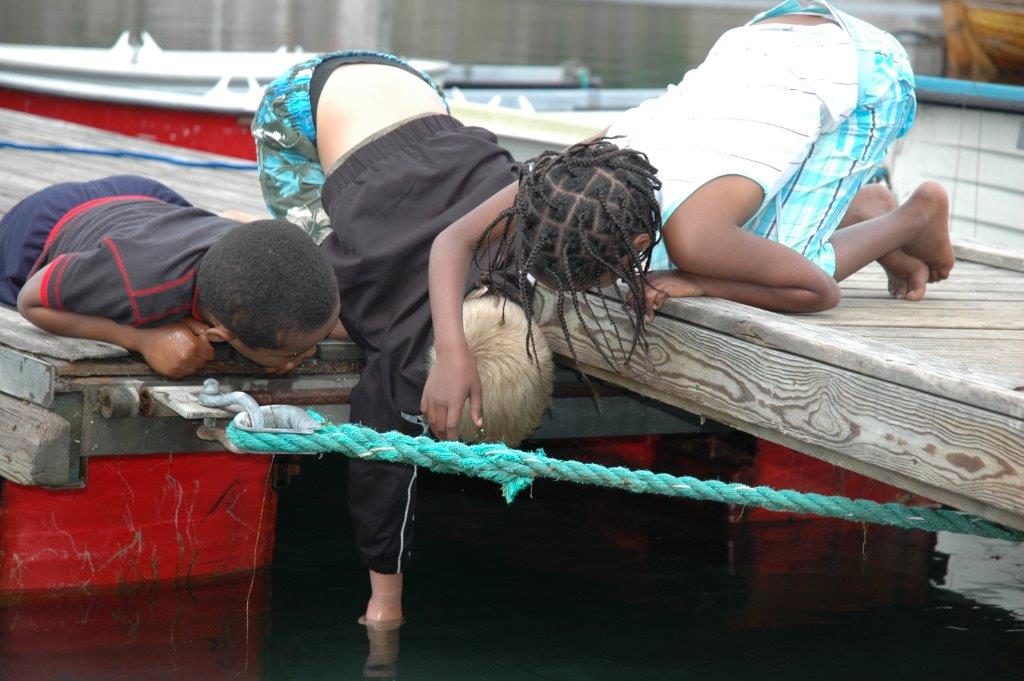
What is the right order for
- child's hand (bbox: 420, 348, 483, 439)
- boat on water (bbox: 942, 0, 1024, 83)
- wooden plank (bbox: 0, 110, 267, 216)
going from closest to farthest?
1. child's hand (bbox: 420, 348, 483, 439)
2. wooden plank (bbox: 0, 110, 267, 216)
3. boat on water (bbox: 942, 0, 1024, 83)

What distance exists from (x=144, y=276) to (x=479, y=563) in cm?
160

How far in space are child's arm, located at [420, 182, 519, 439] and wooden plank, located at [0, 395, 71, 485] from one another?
0.92 meters

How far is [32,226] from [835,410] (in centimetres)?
230

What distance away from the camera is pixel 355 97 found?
385cm

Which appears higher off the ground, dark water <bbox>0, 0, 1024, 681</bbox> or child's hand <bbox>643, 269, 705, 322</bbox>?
child's hand <bbox>643, 269, 705, 322</bbox>

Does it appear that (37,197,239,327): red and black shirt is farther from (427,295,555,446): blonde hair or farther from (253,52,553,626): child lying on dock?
(427,295,555,446): blonde hair

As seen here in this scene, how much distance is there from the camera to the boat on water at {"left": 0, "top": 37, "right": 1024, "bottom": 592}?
3.55 m

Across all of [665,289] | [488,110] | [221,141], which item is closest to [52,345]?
[665,289]

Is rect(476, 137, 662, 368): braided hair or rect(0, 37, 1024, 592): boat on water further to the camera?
rect(0, 37, 1024, 592): boat on water

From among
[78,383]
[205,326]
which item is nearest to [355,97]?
[205,326]

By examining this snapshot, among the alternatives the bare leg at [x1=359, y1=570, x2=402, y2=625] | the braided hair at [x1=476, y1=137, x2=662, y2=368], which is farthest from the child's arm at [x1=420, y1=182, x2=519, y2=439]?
the bare leg at [x1=359, y1=570, x2=402, y2=625]

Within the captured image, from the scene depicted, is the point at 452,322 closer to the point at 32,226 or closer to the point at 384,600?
the point at 384,600

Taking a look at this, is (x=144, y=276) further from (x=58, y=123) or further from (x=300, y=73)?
(x=58, y=123)

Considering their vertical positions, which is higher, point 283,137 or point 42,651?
point 283,137
